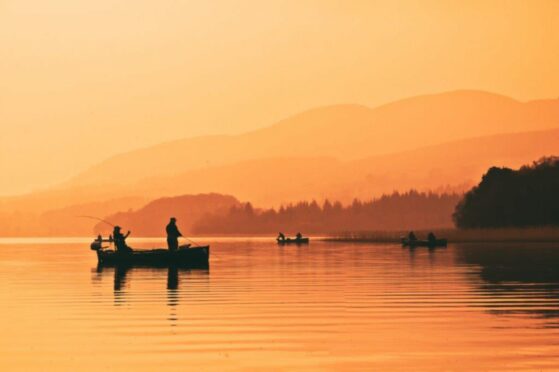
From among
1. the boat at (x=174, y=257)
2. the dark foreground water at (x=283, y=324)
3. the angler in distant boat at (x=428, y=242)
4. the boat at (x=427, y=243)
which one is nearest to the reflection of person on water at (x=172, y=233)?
the boat at (x=174, y=257)

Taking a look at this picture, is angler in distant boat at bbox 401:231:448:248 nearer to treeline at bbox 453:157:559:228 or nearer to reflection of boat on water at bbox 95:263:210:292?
reflection of boat on water at bbox 95:263:210:292

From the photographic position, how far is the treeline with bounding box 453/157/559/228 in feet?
614

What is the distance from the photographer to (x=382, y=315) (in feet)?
105

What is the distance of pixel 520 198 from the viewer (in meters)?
190

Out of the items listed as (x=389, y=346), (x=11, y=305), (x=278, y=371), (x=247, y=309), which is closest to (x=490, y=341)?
(x=389, y=346)

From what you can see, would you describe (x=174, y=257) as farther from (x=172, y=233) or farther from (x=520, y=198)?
(x=520, y=198)

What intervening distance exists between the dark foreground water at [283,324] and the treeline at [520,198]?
13915 cm

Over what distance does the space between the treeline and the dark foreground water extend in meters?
139

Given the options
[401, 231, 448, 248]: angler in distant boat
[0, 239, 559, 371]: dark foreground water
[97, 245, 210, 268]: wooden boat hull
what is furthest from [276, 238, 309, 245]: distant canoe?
[0, 239, 559, 371]: dark foreground water

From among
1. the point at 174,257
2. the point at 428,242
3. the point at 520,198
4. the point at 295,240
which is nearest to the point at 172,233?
the point at 174,257

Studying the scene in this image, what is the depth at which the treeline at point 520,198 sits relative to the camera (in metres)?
187

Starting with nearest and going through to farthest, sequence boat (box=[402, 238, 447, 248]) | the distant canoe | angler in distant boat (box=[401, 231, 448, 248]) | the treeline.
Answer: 1. angler in distant boat (box=[401, 231, 448, 248])
2. boat (box=[402, 238, 447, 248])
3. the distant canoe
4. the treeline

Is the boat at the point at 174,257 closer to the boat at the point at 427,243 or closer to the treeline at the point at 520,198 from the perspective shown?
the boat at the point at 427,243

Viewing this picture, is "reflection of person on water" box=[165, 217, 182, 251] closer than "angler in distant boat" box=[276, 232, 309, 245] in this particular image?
Yes
